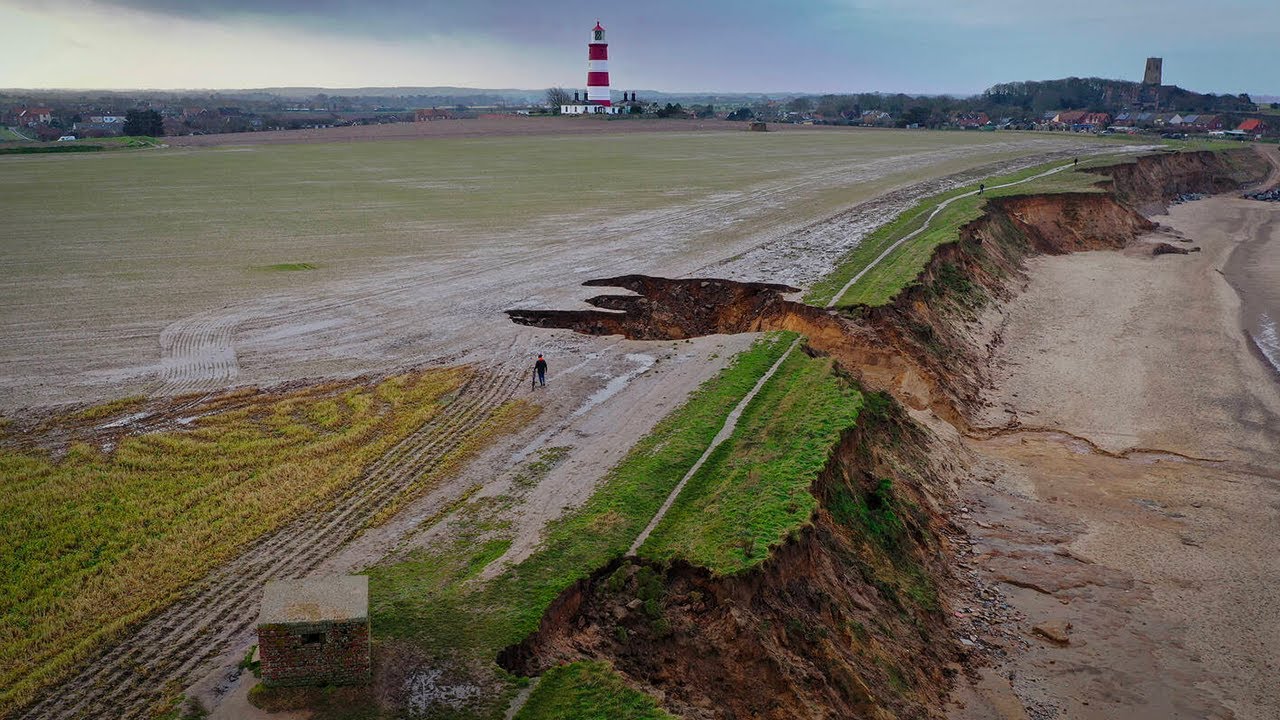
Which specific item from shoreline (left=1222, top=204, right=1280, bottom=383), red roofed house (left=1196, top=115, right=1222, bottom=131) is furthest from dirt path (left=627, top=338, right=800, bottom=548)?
red roofed house (left=1196, top=115, right=1222, bottom=131)

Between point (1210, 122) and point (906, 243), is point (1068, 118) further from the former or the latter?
point (906, 243)

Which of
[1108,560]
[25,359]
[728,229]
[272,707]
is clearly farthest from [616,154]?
[272,707]

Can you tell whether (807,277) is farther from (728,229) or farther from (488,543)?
(488,543)

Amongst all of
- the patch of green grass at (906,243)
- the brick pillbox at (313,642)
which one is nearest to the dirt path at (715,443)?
the brick pillbox at (313,642)

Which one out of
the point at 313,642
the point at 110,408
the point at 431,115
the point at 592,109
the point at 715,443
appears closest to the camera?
the point at 313,642

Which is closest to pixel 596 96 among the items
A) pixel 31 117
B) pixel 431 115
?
pixel 431 115

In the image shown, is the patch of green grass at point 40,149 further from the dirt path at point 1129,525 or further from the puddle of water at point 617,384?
the dirt path at point 1129,525
